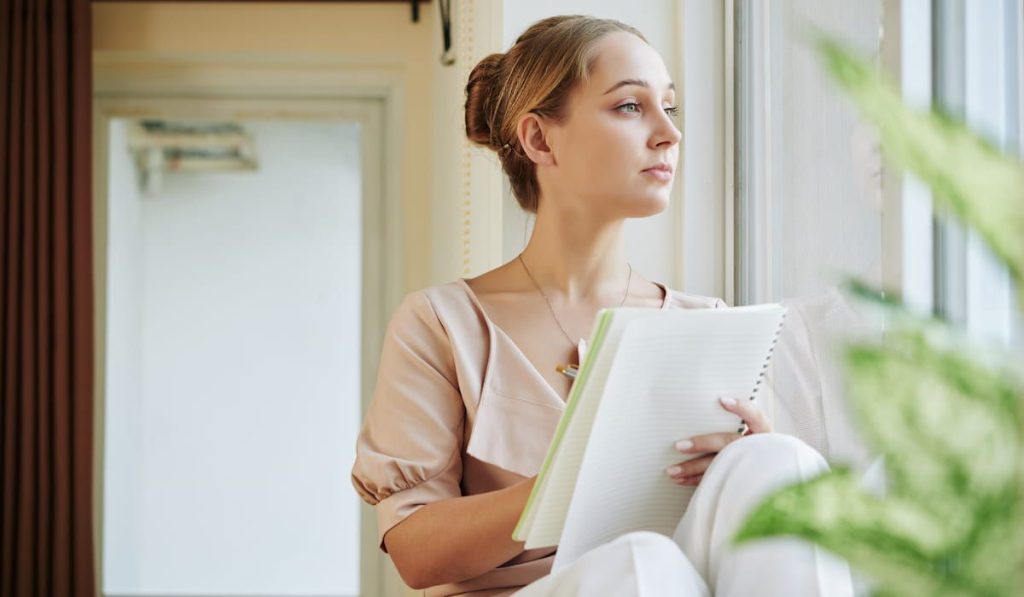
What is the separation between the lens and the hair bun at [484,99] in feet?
5.55

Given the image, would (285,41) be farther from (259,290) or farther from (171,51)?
(259,290)

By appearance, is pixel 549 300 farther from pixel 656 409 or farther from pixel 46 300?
pixel 46 300

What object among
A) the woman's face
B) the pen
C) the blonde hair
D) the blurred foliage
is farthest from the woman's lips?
the blurred foliage

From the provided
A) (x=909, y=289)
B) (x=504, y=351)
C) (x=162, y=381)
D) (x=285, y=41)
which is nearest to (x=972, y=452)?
(x=909, y=289)

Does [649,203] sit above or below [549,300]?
above

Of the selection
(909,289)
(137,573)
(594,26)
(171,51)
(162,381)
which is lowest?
(137,573)

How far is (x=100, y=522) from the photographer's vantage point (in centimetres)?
340

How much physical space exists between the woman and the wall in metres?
2.01

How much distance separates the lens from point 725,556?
3.22 feet

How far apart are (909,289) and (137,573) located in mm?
3037

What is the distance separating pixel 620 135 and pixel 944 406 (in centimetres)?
121

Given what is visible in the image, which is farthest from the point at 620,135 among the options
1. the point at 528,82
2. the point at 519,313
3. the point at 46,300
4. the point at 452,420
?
the point at 46,300

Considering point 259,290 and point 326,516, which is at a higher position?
point 259,290

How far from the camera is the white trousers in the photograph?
0.89 meters
